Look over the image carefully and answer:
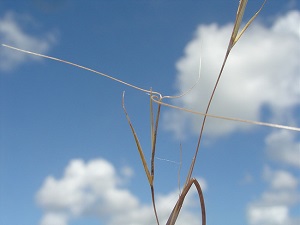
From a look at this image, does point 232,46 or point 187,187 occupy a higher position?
point 232,46

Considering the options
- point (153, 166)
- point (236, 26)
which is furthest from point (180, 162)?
point (236, 26)

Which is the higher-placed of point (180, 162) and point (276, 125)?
point (180, 162)

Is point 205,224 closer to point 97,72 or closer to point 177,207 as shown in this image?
point 177,207

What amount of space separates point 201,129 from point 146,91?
101mm

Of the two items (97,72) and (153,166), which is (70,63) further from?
(153,166)

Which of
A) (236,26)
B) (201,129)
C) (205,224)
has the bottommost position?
(205,224)

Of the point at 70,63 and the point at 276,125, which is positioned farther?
the point at 70,63

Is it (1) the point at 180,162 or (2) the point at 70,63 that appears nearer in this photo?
(2) the point at 70,63

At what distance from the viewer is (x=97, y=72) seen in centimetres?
53

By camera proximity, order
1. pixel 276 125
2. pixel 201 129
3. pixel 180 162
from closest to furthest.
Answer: pixel 276 125
pixel 201 129
pixel 180 162

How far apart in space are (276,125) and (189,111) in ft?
0.41

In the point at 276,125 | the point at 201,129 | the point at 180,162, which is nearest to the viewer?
the point at 276,125

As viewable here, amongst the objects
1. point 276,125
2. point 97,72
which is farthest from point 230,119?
point 97,72

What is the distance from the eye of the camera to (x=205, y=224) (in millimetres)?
481
